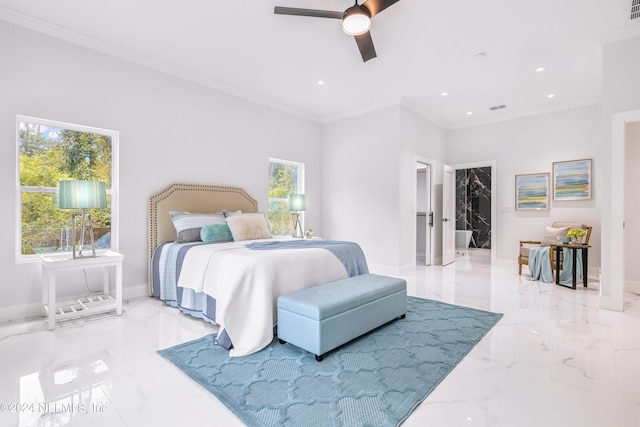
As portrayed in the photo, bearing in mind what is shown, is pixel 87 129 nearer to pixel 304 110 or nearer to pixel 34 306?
pixel 34 306

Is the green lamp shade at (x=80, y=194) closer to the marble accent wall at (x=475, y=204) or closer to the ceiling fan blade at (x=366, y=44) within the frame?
the ceiling fan blade at (x=366, y=44)

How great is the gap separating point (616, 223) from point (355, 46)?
3.41m

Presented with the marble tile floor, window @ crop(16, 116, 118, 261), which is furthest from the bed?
window @ crop(16, 116, 118, 261)

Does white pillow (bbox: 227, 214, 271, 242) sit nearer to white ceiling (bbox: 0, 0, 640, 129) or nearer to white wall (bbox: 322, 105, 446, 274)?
white ceiling (bbox: 0, 0, 640, 129)

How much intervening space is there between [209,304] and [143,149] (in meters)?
2.21

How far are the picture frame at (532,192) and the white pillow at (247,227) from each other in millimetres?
4832

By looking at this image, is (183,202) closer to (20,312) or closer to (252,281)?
(20,312)

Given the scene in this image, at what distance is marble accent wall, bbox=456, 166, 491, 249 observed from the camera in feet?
28.3

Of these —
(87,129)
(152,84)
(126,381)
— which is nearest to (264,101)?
(152,84)

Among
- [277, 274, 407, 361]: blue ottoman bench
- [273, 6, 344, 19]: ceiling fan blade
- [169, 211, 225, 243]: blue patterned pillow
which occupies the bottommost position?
[277, 274, 407, 361]: blue ottoman bench

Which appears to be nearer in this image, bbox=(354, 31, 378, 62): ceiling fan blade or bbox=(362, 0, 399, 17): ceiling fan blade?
bbox=(362, 0, 399, 17): ceiling fan blade

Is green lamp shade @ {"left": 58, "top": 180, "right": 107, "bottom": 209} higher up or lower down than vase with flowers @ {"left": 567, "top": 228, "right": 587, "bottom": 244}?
higher up

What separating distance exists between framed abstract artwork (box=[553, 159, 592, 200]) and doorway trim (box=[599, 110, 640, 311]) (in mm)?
2278

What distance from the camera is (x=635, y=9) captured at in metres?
2.87
